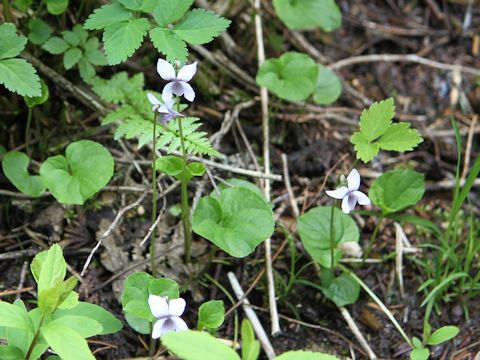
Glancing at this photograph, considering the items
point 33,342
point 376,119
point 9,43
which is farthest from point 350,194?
point 9,43

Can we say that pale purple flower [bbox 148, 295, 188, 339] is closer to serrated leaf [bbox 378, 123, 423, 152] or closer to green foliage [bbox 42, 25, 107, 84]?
serrated leaf [bbox 378, 123, 423, 152]

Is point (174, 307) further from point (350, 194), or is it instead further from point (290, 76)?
point (290, 76)

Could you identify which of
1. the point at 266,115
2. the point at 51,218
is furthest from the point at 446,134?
the point at 51,218

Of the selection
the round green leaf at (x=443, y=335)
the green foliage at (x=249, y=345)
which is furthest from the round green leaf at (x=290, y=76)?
the green foliage at (x=249, y=345)

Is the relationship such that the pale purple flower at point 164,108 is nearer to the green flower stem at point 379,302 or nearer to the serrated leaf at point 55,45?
the serrated leaf at point 55,45

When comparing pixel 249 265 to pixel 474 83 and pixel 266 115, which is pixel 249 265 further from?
pixel 474 83
